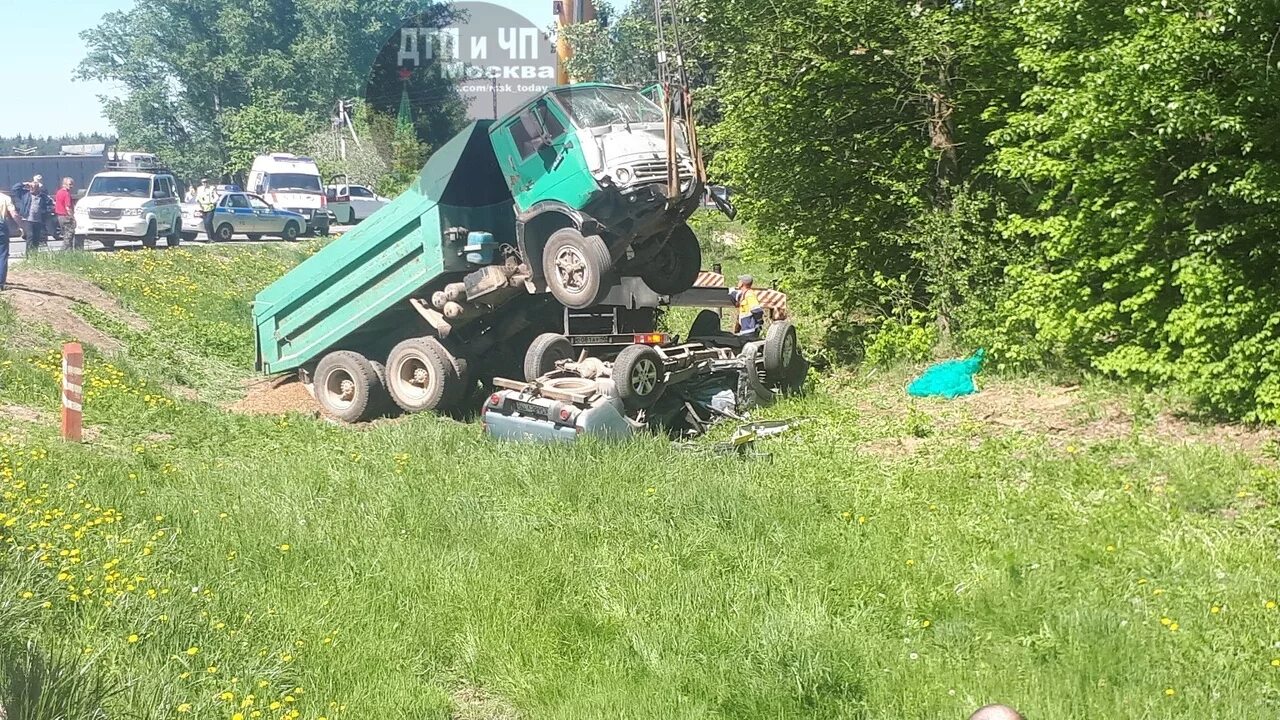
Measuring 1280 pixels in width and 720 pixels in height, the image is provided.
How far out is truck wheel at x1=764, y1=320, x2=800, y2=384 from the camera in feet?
39.1

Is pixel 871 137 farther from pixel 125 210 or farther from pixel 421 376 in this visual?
pixel 125 210

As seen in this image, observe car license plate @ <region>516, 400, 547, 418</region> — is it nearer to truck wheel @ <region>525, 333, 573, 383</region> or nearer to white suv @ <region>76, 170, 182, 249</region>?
truck wheel @ <region>525, 333, 573, 383</region>

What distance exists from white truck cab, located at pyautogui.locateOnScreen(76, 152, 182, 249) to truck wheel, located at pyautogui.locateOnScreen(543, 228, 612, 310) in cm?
1980

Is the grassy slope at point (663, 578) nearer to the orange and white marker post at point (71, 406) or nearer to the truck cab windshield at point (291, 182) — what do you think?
the orange and white marker post at point (71, 406)

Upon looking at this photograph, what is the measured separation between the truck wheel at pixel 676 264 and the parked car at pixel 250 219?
23883 millimetres

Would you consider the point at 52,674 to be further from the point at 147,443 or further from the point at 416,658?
the point at 147,443

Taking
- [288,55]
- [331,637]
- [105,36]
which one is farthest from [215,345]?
[105,36]

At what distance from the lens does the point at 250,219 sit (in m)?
33.7

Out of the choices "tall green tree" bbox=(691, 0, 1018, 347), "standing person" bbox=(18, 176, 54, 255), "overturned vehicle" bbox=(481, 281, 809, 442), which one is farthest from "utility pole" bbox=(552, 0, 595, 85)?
"standing person" bbox=(18, 176, 54, 255)

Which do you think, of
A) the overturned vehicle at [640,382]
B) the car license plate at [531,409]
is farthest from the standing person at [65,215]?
the car license plate at [531,409]

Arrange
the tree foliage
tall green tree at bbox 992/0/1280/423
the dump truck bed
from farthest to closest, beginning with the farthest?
the dump truck bed < the tree foliage < tall green tree at bbox 992/0/1280/423

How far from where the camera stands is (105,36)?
63.3 m

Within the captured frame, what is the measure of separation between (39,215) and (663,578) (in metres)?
20.5

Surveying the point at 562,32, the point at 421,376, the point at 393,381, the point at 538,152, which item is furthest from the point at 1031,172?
the point at 562,32
